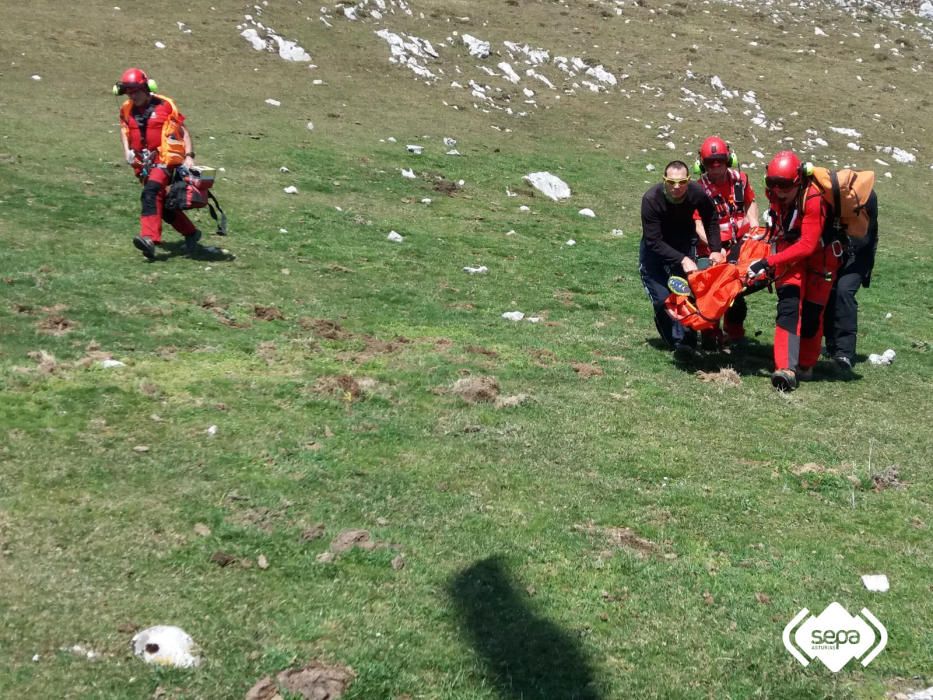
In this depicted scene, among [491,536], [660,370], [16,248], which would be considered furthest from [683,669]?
[16,248]

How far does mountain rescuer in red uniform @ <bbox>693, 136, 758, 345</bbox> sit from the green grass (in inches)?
55.5

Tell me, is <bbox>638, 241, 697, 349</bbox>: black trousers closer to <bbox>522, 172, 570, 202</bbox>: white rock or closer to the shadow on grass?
the shadow on grass

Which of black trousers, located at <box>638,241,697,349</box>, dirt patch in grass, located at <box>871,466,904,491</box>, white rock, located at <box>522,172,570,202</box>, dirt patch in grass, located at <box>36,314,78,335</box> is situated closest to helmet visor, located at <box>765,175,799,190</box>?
black trousers, located at <box>638,241,697,349</box>

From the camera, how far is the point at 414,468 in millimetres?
6613

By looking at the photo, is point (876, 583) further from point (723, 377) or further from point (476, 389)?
point (723, 377)

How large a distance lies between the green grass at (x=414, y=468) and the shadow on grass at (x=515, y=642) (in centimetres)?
2

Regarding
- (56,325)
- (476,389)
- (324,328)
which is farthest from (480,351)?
(56,325)

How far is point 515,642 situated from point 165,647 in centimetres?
177

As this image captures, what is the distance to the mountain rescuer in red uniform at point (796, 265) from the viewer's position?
347 inches

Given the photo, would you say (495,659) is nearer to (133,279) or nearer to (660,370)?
(660,370)

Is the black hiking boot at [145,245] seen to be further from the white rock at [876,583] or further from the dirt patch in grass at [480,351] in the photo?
the white rock at [876,583]

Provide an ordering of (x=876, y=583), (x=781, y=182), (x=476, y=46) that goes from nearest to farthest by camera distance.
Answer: (x=876, y=583), (x=781, y=182), (x=476, y=46)

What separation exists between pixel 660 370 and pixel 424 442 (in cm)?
363

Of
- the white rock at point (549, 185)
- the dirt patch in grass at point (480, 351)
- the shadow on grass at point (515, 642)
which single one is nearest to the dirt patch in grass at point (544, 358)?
the dirt patch in grass at point (480, 351)
